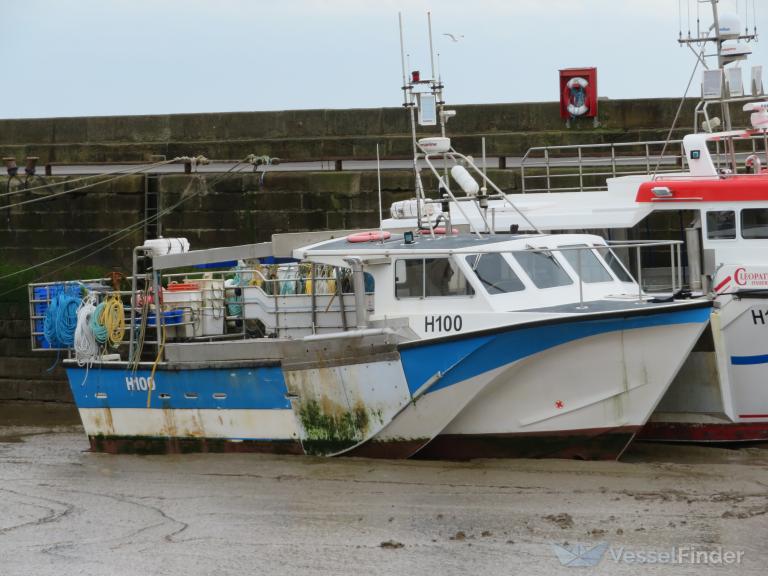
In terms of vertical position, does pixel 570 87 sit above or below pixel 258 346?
above

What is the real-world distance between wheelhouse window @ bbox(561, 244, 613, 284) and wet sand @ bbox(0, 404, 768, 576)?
164cm

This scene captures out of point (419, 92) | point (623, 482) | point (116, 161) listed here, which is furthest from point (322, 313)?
point (116, 161)

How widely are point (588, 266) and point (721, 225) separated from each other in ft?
4.80

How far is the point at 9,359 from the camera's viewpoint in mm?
17906

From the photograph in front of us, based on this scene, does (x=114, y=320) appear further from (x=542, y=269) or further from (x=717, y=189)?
(x=717, y=189)

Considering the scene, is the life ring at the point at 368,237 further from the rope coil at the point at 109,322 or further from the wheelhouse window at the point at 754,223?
the wheelhouse window at the point at 754,223

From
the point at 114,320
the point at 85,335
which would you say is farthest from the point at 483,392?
the point at 85,335

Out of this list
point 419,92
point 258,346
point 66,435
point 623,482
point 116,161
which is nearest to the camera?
point 623,482

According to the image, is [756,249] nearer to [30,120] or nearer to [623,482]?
[623,482]

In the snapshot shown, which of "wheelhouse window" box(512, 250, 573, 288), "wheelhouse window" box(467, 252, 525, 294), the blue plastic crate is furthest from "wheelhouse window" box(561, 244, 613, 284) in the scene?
the blue plastic crate

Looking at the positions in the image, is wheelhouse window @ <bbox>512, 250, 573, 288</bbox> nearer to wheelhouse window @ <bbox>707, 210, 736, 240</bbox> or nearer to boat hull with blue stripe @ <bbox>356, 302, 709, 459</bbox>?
boat hull with blue stripe @ <bbox>356, 302, 709, 459</bbox>

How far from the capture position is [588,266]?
12766 mm

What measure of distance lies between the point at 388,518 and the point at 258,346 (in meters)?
2.87

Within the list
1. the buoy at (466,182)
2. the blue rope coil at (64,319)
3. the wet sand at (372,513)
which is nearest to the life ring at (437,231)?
the buoy at (466,182)
